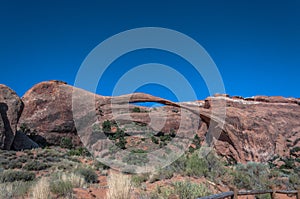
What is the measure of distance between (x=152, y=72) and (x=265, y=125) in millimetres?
10599

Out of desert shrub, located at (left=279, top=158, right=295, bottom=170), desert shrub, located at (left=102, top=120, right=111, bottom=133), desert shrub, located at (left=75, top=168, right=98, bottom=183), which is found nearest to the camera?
desert shrub, located at (left=75, top=168, right=98, bottom=183)

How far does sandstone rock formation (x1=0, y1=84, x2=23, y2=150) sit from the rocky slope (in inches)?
2.7

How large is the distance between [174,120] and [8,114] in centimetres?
1707

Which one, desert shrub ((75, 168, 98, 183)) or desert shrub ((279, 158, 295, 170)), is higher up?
desert shrub ((279, 158, 295, 170))

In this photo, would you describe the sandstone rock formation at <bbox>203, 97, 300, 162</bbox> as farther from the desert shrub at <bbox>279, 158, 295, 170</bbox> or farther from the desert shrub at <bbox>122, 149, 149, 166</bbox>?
the desert shrub at <bbox>122, 149, 149, 166</bbox>

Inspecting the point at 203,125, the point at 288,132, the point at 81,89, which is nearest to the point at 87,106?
the point at 81,89

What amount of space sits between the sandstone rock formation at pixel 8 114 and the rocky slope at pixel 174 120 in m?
0.07

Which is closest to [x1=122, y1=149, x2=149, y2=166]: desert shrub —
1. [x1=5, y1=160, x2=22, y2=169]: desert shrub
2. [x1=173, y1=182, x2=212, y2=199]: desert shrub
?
[x1=5, y1=160, x2=22, y2=169]: desert shrub

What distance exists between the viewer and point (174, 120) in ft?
94.9

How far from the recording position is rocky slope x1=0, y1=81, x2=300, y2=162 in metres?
17.6

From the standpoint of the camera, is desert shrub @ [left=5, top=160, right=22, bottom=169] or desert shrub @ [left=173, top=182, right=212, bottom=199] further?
desert shrub @ [left=5, top=160, right=22, bottom=169]

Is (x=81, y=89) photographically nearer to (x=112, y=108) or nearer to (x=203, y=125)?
(x=112, y=108)

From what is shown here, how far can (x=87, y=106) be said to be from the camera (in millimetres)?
25812

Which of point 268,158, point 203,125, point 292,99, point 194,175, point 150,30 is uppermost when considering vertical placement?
point 150,30
